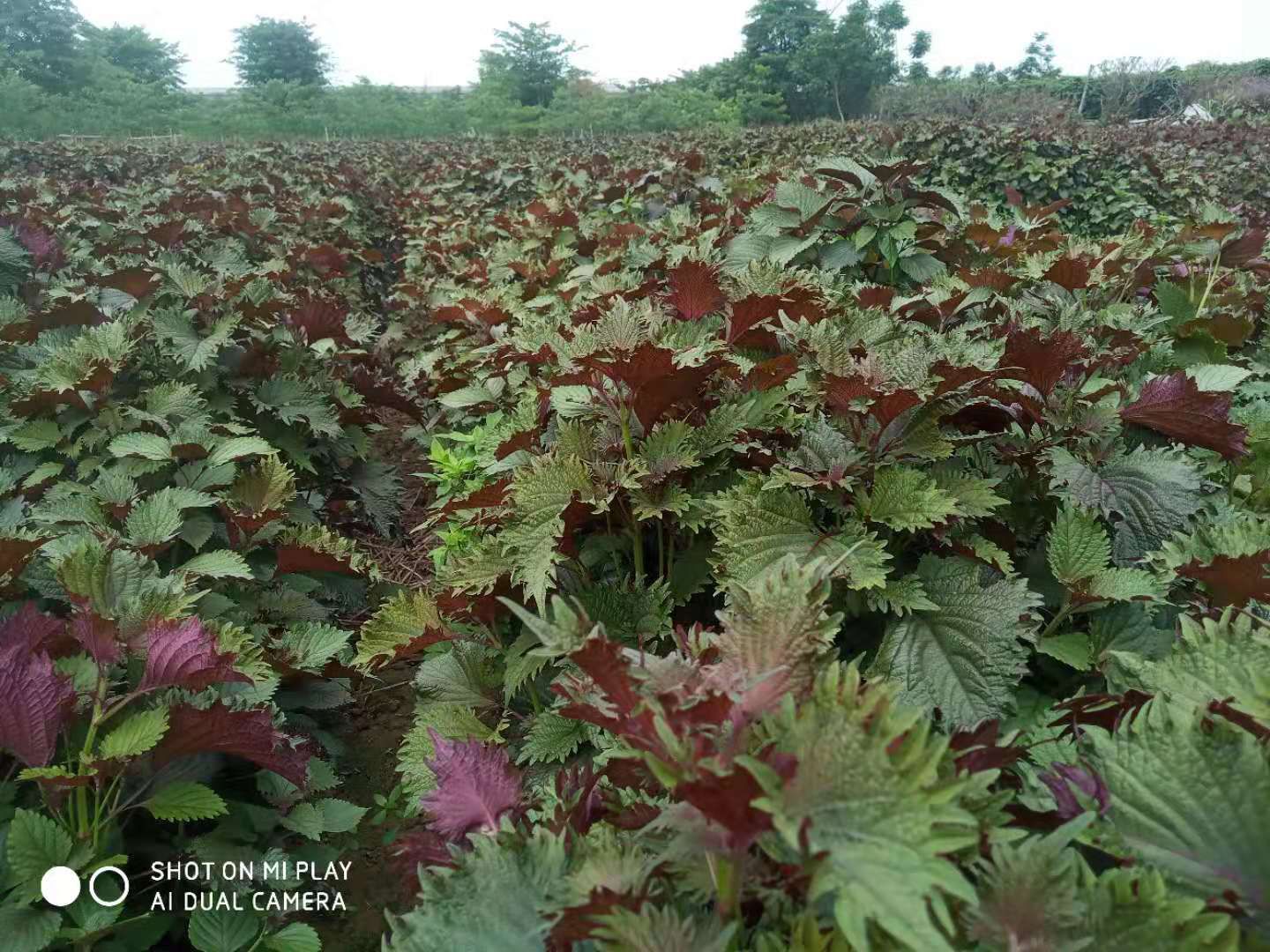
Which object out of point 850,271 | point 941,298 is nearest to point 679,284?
point 941,298

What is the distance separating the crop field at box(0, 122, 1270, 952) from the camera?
68 centimetres

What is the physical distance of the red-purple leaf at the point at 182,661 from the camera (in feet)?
4.70

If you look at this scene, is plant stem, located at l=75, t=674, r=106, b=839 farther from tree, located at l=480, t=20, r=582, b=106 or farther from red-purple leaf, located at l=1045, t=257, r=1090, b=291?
tree, located at l=480, t=20, r=582, b=106

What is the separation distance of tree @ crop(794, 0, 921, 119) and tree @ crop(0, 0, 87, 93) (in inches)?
842

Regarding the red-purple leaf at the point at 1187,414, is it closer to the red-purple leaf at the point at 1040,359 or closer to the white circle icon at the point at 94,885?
the red-purple leaf at the point at 1040,359

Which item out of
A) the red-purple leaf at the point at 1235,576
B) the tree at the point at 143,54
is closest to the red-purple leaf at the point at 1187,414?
the red-purple leaf at the point at 1235,576

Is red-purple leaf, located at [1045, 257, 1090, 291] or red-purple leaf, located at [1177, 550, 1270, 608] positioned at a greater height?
red-purple leaf, located at [1045, 257, 1090, 291]

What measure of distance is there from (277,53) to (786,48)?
19696mm

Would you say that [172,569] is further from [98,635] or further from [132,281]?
[132,281]

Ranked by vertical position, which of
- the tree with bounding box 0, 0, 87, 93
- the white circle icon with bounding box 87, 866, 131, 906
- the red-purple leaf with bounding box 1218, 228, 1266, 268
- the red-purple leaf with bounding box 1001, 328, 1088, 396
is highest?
the tree with bounding box 0, 0, 87, 93

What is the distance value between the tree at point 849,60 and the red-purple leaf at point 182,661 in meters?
28.6

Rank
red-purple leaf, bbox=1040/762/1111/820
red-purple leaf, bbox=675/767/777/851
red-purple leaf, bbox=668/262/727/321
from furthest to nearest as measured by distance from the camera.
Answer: red-purple leaf, bbox=668/262/727/321 < red-purple leaf, bbox=1040/762/1111/820 < red-purple leaf, bbox=675/767/777/851

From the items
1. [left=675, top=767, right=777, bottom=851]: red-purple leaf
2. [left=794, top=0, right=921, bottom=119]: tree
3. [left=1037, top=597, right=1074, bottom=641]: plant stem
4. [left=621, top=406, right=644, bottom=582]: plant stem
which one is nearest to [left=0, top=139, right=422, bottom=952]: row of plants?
[left=621, top=406, right=644, bottom=582]: plant stem

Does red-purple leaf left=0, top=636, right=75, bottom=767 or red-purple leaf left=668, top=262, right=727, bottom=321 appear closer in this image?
red-purple leaf left=0, top=636, right=75, bottom=767
